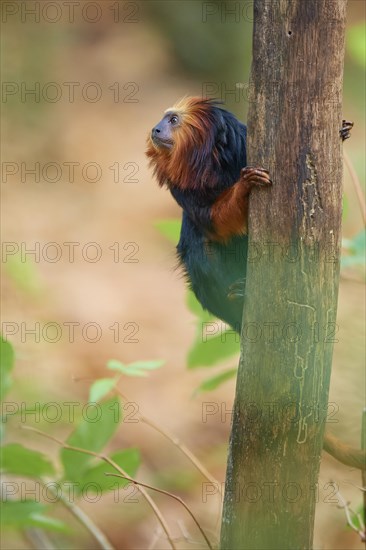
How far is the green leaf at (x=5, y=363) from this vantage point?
215 cm

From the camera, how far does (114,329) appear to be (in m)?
4.88

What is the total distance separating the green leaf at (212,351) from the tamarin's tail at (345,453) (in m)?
0.39

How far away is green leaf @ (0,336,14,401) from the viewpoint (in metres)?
2.15

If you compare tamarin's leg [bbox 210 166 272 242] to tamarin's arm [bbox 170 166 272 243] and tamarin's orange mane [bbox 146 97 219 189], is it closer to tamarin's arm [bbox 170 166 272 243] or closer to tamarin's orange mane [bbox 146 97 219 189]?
tamarin's arm [bbox 170 166 272 243]

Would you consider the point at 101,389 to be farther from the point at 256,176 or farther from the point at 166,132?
the point at 256,176

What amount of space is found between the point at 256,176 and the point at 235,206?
28cm

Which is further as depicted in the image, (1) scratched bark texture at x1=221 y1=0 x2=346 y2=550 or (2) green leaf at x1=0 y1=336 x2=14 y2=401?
(2) green leaf at x1=0 y1=336 x2=14 y2=401

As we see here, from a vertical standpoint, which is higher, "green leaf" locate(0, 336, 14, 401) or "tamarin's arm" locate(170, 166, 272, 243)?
"tamarin's arm" locate(170, 166, 272, 243)

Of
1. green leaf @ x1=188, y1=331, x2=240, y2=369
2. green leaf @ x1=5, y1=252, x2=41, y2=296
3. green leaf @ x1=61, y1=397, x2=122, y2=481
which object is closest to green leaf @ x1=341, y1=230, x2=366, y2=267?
green leaf @ x1=188, y1=331, x2=240, y2=369

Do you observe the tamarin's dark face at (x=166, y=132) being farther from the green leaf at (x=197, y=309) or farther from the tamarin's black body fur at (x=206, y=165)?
the green leaf at (x=197, y=309)

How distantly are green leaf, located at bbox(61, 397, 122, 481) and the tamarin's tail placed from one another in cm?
61

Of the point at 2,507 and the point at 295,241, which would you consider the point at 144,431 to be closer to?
the point at 2,507

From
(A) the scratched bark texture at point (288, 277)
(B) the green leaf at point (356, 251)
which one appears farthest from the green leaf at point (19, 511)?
(B) the green leaf at point (356, 251)

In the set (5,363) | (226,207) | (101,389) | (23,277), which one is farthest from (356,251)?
(23,277)
